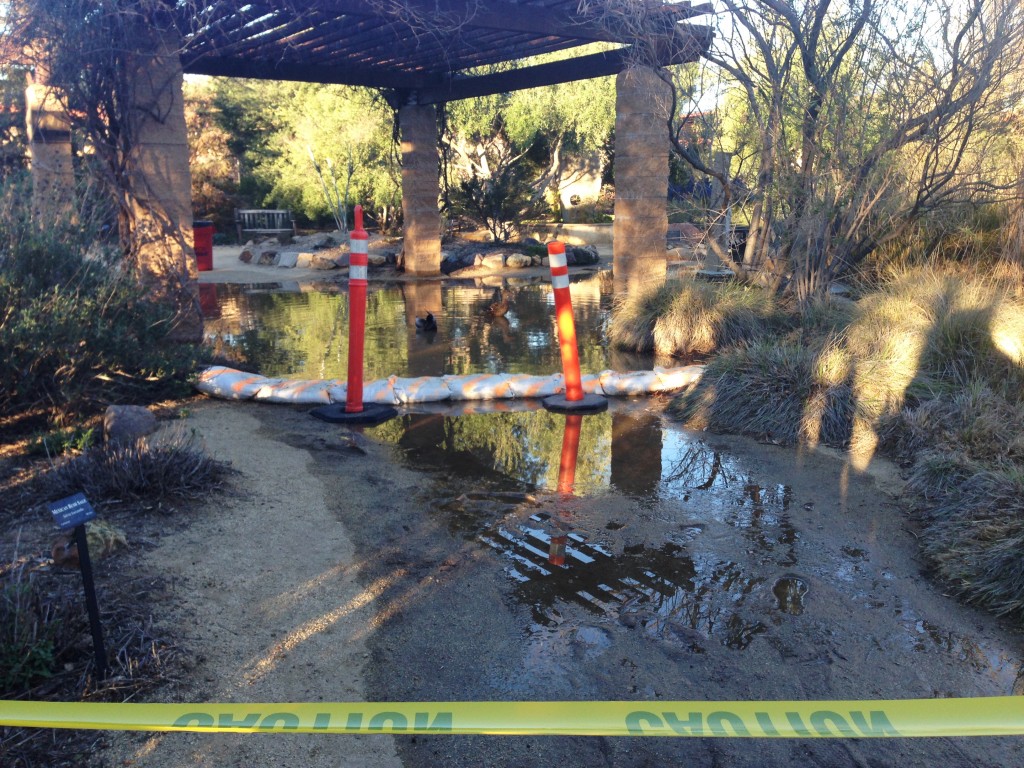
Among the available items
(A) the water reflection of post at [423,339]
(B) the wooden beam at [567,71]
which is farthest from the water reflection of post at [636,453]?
(B) the wooden beam at [567,71]

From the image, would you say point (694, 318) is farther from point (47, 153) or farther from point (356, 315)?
point (47, 153)

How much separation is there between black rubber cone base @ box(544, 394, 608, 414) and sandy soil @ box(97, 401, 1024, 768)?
2.39 metres

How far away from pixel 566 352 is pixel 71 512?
17.9 ft

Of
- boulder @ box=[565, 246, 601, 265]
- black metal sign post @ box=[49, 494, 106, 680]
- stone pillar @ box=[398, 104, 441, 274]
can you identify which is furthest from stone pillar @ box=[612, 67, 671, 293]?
black metal sign post @ box=[49, 494, 106, 680]

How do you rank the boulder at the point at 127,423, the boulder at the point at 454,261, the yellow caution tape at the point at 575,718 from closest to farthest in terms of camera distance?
the yellow caution tape at the point at 575,718 < the boulder at the point at 127,423 < the boulder at the point at 454,261

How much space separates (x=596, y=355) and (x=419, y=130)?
11360 mm

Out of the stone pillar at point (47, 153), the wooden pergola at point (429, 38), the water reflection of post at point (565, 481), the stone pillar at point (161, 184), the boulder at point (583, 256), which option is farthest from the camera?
the boulder at point (583, 256)

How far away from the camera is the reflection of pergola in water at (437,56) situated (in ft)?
33.0

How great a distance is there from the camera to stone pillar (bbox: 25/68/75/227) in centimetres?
798

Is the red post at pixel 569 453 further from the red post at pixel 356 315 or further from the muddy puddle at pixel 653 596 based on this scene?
Answer: the red post at pixel 356 315

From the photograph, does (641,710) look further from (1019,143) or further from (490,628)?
(1019,143)

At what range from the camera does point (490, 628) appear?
4.04 meters

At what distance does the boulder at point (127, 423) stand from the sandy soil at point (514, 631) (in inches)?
47.9

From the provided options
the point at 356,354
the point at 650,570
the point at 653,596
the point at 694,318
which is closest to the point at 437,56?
the point at 694,318
